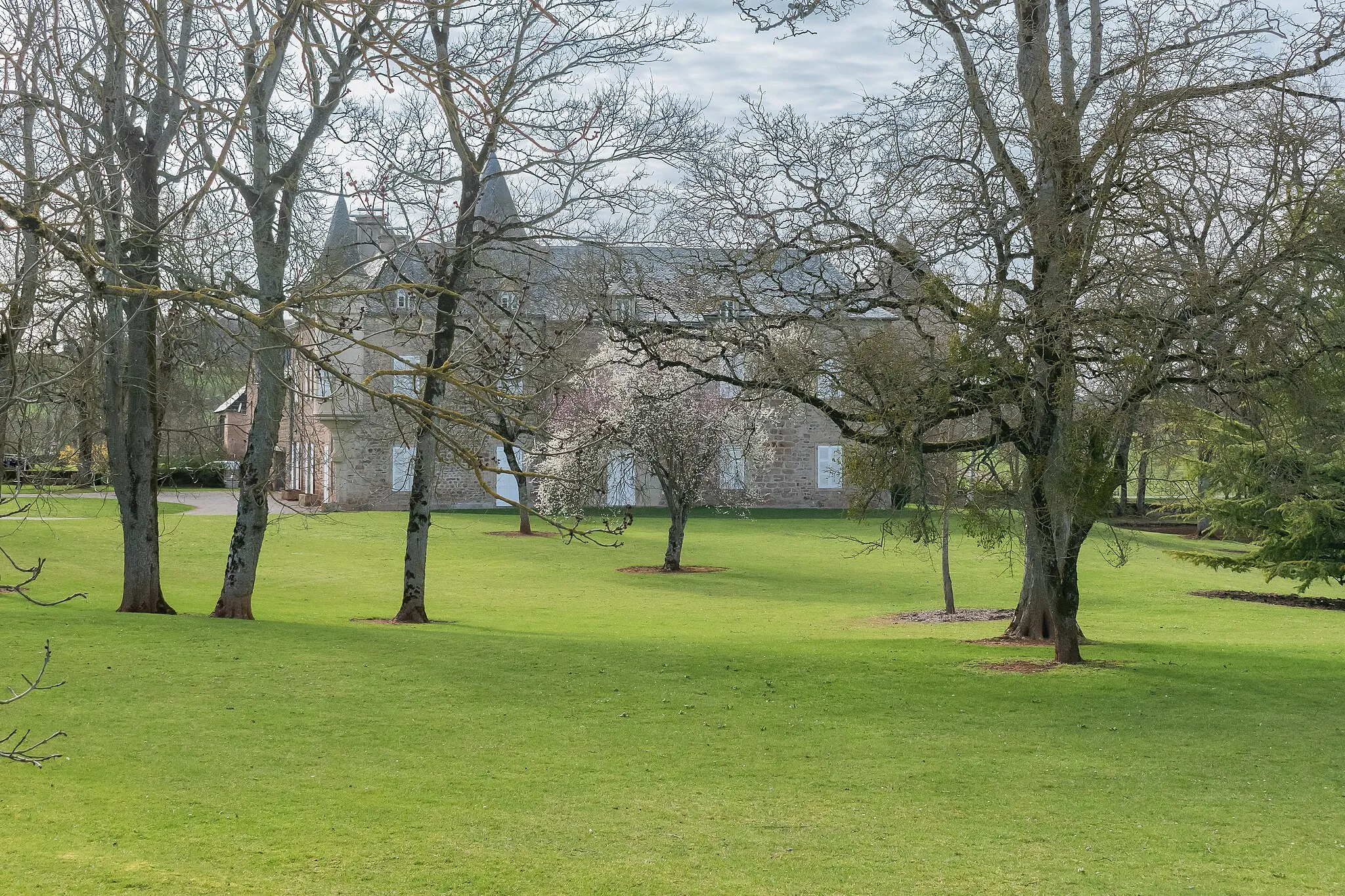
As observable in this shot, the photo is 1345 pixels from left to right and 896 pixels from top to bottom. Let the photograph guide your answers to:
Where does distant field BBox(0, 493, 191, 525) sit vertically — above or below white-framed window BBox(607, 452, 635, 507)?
below

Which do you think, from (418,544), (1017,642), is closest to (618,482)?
(418,544)

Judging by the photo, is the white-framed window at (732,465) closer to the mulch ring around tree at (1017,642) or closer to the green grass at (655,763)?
the mulch ring around tree at (1017,642)

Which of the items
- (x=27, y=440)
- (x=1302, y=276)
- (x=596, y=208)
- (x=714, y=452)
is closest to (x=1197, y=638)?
(x=1302, y=276)

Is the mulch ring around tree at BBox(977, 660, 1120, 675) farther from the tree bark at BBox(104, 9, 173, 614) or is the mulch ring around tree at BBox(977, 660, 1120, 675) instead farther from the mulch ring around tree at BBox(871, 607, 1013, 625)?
the tree bark at BBox(104, 9, 173, 614)

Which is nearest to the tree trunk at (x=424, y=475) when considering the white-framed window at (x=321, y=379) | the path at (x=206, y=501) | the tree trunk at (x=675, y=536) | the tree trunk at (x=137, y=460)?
the white-framed window at (x=321, y=379)

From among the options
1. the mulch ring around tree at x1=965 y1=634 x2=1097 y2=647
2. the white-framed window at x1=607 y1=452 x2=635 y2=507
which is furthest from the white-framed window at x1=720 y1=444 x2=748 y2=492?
the mulch ring around tree at x1=965 y1=634 x2=1097 y2=647

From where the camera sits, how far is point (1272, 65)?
11242 millimetres

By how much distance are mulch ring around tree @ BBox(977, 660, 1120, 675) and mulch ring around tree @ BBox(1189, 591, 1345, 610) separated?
485 inches

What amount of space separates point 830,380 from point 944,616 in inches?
358

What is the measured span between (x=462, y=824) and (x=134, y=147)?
34.5 ft

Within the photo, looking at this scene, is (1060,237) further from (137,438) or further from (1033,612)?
(137,438)

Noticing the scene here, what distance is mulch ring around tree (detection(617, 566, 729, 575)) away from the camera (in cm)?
2925

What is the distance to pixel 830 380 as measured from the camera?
1348cm

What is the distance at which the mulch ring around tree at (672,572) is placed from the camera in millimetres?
29250
